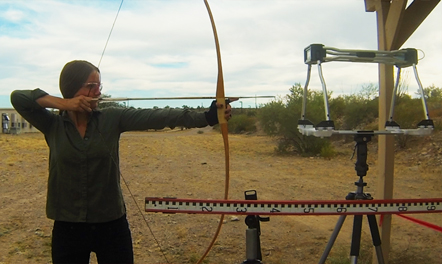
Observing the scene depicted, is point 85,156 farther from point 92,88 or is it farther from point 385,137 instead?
point 385,137

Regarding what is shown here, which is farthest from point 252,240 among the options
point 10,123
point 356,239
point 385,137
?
point 10,123

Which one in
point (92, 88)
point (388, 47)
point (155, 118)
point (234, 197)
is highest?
point (388, 47)

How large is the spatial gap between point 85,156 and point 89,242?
395mm

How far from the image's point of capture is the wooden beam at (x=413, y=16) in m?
2.98

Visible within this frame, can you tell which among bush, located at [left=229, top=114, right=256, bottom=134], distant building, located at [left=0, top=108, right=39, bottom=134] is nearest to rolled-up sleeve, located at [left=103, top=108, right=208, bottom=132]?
bush, located at [left=229, top=114, right=256, bottom=134]

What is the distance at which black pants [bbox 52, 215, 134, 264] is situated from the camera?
1.82 meters

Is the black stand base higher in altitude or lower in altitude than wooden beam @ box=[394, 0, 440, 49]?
lower

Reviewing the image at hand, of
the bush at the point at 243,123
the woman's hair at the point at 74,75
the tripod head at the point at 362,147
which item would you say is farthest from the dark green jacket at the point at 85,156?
the bush at the point at 243,123

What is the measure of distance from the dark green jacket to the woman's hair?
11 cm

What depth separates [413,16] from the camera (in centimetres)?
301

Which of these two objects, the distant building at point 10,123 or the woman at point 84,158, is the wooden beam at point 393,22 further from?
the distant building at point 10,123

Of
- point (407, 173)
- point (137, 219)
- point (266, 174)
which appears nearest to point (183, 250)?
point (137, 219)

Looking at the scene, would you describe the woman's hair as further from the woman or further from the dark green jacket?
the dark green jacket

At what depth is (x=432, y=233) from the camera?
448cm
